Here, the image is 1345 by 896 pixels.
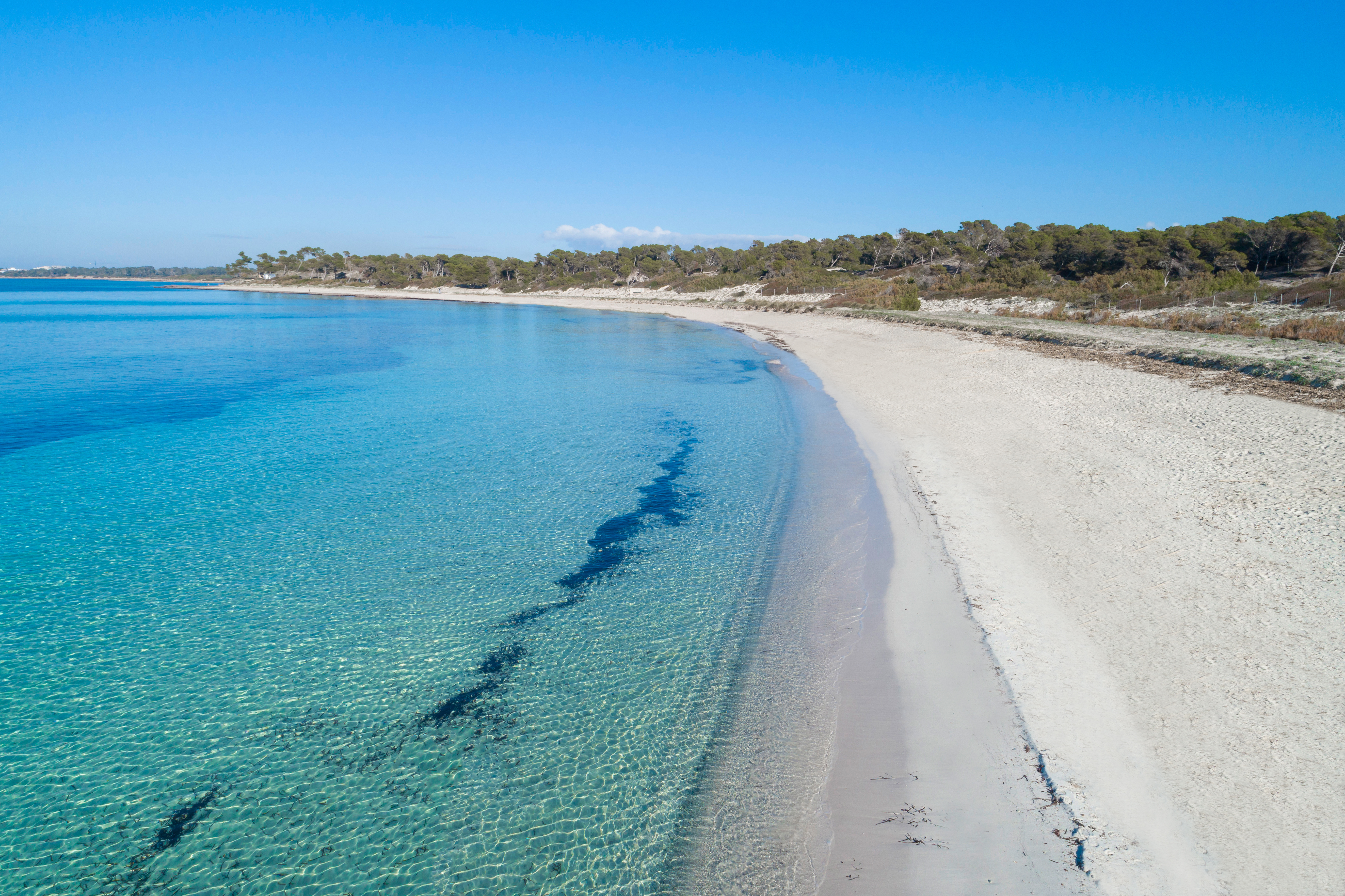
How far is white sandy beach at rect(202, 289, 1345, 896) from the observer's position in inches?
150

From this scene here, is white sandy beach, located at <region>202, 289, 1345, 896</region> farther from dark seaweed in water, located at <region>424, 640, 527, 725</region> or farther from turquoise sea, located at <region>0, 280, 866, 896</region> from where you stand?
dark seaweed in water, located at <region>424, 640, 527, 725</region>

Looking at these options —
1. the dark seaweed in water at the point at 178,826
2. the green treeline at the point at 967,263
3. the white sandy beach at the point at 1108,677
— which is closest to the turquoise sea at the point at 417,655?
the dark seaweed in water at the point at 178,826

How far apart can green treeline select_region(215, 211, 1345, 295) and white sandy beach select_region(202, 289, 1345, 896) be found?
31069 mm

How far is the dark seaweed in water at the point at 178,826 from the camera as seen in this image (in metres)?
4.16

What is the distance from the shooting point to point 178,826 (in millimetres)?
4375

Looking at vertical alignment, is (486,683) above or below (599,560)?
below

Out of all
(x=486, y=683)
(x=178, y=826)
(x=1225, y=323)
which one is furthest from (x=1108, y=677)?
(x=1225, y=323)

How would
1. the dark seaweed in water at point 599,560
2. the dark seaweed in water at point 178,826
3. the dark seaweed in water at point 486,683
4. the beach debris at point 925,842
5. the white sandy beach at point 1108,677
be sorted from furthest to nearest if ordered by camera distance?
1. the dark seaweed in water at point 599,560
2. the dark seaweed in water at point 486,683
3. the dark seaweed in water at point 178,826
4. the beach debris at point 925,842
5. the white sandy beach at point 1108,677

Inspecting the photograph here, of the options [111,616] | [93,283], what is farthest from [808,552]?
[93,283]

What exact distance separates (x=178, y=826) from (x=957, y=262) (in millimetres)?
66038

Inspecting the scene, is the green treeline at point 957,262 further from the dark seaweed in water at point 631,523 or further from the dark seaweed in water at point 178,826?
the dark seaweed in water at point 178,826

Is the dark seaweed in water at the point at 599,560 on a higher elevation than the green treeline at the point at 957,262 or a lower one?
lower

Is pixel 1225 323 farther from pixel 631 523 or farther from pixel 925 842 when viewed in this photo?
pixel 925 842

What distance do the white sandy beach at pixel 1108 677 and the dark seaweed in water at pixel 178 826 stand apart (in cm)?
442
